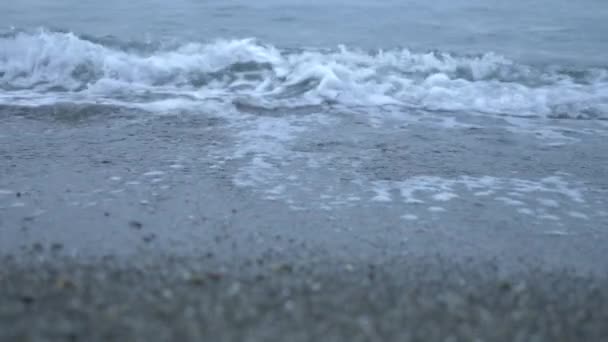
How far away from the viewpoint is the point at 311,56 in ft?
28.9

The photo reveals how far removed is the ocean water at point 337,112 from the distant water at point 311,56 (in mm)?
40

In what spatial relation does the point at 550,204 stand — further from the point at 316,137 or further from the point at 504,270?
the point at 316,137

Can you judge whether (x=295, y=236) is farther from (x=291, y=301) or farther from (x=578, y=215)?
(x=578, y=215)

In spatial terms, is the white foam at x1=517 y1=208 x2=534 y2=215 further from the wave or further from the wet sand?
the wave

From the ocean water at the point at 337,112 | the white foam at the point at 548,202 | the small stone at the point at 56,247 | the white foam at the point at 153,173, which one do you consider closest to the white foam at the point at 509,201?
the ocean water at the point at 337,112

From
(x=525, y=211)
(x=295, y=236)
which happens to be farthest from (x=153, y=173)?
(x=525, y=211)

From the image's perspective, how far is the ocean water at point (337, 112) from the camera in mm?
4289

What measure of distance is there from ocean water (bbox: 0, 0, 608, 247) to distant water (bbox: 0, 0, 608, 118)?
0.04 m

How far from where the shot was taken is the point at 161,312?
259 cm

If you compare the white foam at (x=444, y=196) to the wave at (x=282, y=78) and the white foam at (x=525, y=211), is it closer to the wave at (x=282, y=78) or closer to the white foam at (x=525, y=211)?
the white foam at (x=525, y=211)

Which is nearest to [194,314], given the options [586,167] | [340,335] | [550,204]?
[340,335]

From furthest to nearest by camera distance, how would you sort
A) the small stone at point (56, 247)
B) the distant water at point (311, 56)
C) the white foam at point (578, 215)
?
the distant water at point (311, 56) < the white foam at point (578, 215) < the small stone at point (56, 247)

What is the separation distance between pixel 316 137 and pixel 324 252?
85.4 inches

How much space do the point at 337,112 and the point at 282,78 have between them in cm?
164
